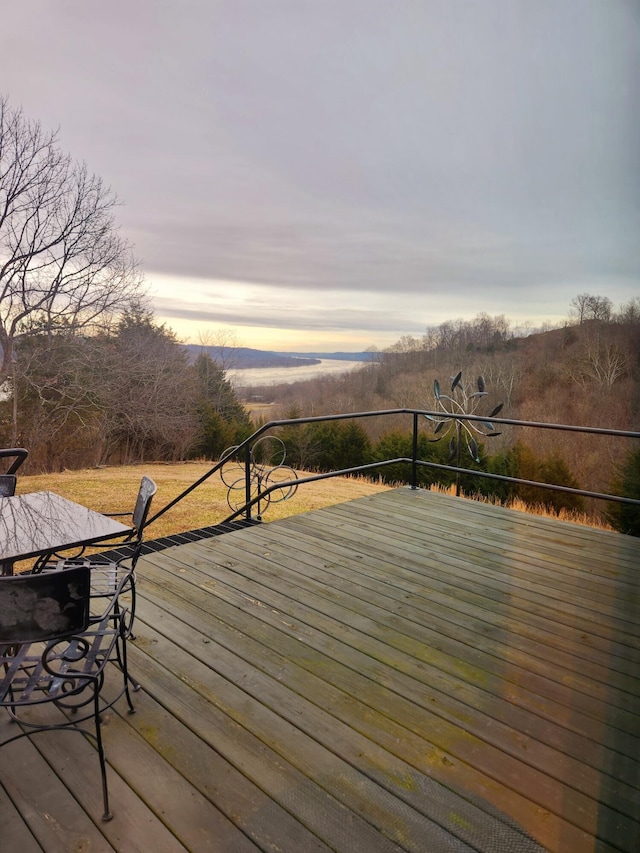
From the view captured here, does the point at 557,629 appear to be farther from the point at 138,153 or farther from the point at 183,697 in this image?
the point at 138,153

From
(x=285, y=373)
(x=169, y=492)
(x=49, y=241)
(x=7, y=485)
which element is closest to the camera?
(x=7, y=485)

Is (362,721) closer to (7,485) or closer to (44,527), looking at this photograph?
(44,527)

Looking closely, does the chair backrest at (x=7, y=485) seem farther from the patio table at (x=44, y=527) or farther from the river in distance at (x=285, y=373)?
the river in distance at (x=285, y=373)

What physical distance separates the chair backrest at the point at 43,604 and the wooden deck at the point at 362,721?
465 millimetres

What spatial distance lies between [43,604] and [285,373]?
33.9 feet

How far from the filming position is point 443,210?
7812mm

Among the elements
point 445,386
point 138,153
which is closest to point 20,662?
point 138,153

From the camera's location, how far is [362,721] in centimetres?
169

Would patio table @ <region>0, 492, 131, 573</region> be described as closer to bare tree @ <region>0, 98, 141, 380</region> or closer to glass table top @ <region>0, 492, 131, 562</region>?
glass table top @ <region>0, 492, 131, 562</region>

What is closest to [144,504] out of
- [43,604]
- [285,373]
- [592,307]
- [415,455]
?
[43,604]

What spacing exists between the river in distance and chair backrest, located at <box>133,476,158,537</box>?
8.64m

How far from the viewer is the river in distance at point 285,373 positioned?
10.7 metres

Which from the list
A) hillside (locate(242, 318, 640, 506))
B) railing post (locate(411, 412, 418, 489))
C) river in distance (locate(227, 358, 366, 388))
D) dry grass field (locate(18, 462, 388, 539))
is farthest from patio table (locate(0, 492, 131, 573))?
river in distance (locate(227, 358, 366, 388))

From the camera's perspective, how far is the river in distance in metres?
10.7
